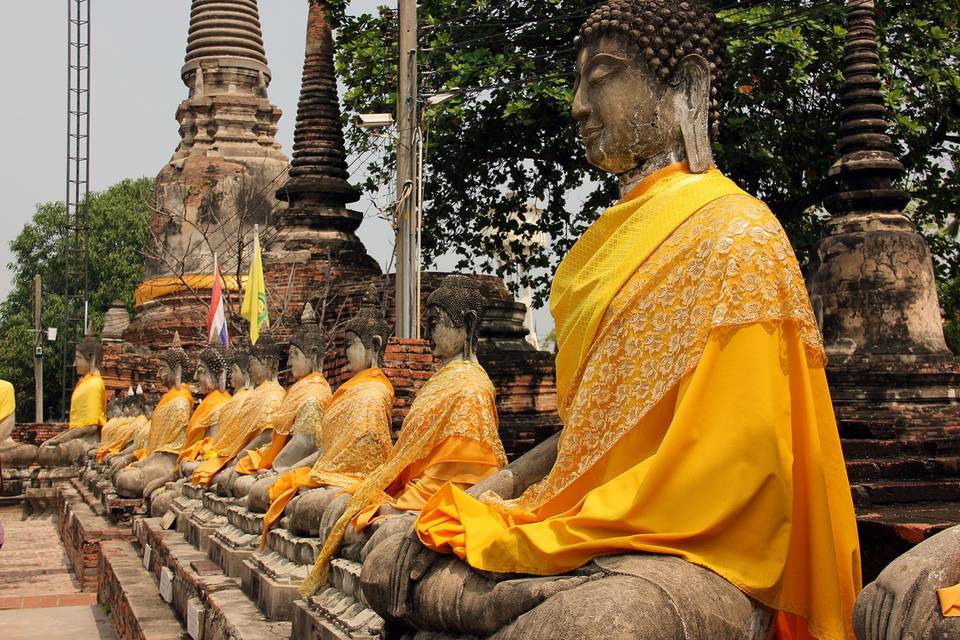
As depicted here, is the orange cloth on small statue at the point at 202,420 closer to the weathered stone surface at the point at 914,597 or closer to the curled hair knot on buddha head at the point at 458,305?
the curled hair knot on buddha head at the point at 458,305

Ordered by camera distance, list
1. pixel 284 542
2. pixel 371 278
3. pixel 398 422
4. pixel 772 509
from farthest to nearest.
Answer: pixel 371 278, pixel 398 422, pixel 284 542, pixel 772 509

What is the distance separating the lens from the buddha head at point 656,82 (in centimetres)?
351

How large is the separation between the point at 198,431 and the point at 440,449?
7315mm

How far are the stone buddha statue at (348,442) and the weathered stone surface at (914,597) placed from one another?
4800mm

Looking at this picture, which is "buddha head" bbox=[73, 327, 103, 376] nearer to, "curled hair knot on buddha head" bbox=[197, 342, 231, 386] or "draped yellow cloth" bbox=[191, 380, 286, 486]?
"curled hair knot on buddha head" bbox=[197, 342, 231, 386]

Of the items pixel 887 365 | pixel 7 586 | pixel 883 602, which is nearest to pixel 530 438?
pixel 887 365

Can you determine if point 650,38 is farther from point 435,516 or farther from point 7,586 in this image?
point 7,586

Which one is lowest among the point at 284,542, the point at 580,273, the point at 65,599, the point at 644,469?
the point at 65,599

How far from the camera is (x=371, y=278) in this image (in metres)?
18.1

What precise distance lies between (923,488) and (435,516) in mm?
3481

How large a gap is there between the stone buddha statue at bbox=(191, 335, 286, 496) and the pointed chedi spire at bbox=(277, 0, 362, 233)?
8.58 metres

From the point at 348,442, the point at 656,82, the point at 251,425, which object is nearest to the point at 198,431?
the point at 251,425

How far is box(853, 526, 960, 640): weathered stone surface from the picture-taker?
86.4 inches

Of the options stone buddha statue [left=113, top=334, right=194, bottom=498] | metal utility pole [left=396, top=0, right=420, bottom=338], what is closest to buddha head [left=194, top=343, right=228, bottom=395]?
stone buddha statue [left=113, top=334, right=194, bottom=498]
